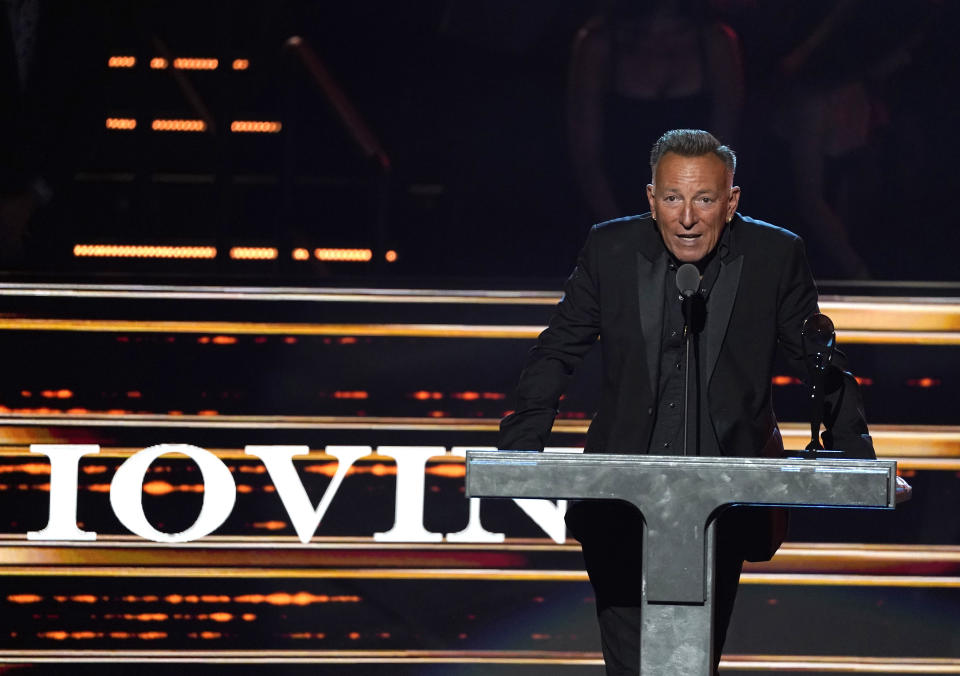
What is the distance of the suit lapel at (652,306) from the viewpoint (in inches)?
88.4

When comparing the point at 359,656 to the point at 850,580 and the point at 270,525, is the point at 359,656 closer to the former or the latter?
the point at 270,525

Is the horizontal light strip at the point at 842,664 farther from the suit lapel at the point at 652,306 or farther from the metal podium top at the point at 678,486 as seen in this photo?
the metal podium top at the point at 678,486

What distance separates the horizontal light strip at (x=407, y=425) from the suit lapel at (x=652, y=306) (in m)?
1.41

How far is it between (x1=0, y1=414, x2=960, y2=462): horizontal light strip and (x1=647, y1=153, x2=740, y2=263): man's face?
151 cm

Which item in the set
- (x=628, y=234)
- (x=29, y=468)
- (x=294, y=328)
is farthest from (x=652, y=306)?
(x=29, y=468)

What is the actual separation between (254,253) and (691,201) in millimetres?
1817

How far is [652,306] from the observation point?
2.26 meters

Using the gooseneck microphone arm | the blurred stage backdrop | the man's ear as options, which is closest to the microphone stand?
the gooseneck microphone arm

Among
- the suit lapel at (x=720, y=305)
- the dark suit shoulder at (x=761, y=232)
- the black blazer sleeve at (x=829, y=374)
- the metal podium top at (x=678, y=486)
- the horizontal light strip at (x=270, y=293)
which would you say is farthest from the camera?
the horizontal light strip at (x=270, y=293)

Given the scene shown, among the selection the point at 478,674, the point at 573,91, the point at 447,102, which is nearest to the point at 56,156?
the point at 447,102

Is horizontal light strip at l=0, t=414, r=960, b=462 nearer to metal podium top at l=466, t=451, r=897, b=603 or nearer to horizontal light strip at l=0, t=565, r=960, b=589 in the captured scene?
horizontal light strip at l=0, t=565, r=960, b=589

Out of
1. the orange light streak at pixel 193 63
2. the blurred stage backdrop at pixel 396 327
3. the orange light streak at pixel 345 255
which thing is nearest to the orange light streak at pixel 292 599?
the blurred stage backdrop at pixel 396 327

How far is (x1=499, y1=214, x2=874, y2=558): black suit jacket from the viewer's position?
2234 mm

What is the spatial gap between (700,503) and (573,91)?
212cm
